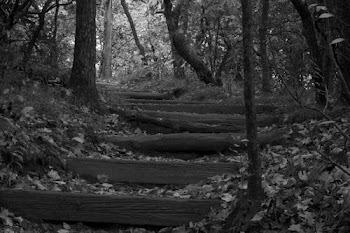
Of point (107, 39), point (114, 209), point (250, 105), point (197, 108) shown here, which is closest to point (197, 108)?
point (197, 108)

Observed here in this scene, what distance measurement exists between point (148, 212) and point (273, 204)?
1234mm

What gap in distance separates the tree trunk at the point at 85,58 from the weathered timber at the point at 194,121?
0.59 meters

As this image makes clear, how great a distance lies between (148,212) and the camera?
418cm

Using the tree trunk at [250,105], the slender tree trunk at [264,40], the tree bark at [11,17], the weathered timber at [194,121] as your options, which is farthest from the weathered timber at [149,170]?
the slender tree trunk at [264,40]

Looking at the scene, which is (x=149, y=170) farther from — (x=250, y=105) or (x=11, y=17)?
(x=11, y=17)

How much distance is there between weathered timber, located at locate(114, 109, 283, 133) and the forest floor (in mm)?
352

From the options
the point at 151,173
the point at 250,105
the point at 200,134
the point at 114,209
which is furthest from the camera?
the point at 200,134

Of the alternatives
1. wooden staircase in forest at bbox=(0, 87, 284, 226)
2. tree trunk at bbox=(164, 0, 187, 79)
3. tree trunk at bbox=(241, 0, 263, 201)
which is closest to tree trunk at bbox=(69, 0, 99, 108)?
wooden staircase in forest at bbox=(0, 87, 284, 226)

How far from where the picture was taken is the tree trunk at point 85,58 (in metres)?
7.39

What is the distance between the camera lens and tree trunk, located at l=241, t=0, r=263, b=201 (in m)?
3.79

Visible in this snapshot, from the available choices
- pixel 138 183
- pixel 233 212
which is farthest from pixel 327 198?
pixel 138 183

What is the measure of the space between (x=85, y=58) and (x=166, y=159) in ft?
8.13

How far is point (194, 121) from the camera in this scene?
7738 millimetres

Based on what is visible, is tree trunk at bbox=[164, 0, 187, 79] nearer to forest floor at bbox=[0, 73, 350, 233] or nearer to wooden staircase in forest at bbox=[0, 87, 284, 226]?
wooden staircase in forest at bbox=[0, 87, 284, 226]
